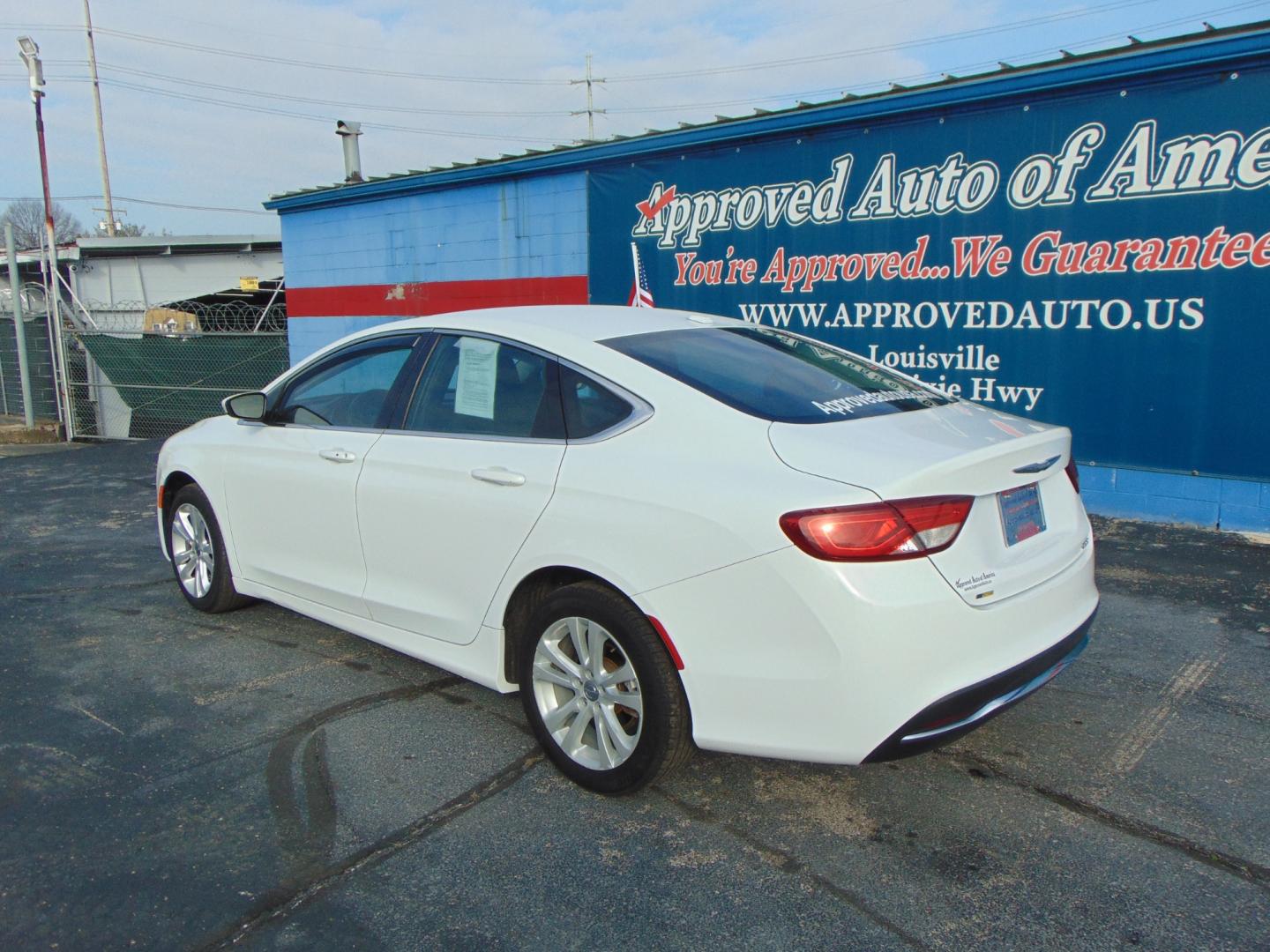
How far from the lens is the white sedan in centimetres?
263

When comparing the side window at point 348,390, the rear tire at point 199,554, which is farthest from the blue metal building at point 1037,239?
the rear tire at point 199,554

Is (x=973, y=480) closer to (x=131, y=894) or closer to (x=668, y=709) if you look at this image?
(x=668, y=709)

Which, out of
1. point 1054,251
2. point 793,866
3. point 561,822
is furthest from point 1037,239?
point 561,822

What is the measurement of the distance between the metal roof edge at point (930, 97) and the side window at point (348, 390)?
511cm

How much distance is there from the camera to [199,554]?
5.08 meters

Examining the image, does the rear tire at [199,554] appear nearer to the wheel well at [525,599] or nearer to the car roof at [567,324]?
the car roof at [567,324]

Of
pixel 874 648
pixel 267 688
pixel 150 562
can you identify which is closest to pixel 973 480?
pixel 874 648

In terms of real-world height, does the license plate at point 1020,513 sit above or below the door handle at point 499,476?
below

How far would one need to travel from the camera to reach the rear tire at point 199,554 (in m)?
4.92

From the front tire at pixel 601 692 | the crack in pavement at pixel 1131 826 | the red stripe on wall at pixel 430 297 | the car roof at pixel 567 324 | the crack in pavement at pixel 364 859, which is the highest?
the red stripe on wall at pixel 430 297

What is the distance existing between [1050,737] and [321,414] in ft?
10.9

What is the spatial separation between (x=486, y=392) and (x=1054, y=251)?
5.08m

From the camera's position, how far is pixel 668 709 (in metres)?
2.92

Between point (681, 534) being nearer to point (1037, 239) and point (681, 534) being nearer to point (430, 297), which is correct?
point (1037, 239)
